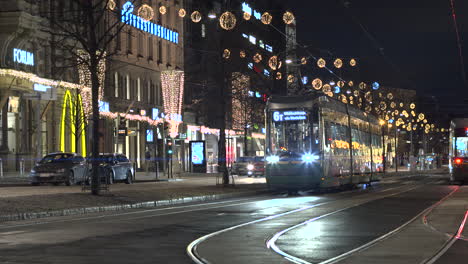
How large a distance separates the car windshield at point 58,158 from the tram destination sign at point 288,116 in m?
11.1

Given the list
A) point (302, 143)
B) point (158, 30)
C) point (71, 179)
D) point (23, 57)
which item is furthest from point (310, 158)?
point (158, 30)

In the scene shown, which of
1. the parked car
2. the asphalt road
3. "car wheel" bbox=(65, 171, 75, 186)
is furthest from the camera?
the parked car

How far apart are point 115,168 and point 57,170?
4075 millimetres

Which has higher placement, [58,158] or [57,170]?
[58,158]

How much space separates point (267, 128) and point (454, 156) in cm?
1286

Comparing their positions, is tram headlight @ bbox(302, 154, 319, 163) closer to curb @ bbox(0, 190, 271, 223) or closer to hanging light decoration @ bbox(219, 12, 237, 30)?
curb @ bbox(0, 190, 271, 223)

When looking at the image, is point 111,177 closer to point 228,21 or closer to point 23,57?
point 23,57

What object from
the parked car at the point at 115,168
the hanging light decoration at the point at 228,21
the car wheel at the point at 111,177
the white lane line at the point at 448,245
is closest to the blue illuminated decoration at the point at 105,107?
the parked car at the point at 115,168

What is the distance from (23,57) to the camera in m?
42.2

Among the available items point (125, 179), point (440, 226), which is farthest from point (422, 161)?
point (440, 226)

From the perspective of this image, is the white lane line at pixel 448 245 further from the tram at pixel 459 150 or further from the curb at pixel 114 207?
the tram at pixel 459 150

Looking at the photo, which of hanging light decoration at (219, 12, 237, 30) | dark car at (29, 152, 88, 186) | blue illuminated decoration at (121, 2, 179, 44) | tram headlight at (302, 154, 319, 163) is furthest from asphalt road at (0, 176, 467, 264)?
blue illuminated decoration at (121, 2, 179, 44)

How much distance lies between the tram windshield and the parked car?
10062mm

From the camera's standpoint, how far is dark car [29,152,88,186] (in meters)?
32.6
